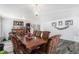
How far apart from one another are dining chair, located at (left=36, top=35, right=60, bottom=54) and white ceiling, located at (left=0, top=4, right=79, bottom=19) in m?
0.37

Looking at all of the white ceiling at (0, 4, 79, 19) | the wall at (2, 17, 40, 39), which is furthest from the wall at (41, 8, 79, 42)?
the wall at (2, 17, 40, 39)

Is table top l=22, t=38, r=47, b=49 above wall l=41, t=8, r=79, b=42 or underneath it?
underneath

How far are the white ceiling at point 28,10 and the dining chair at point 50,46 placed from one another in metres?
0.37

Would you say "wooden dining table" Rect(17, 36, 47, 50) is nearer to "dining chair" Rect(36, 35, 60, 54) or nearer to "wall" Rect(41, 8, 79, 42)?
"dining chair" Rect(36, 35, 60, 54)

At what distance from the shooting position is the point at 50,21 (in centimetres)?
241

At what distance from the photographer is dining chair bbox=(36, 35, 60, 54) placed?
2.41 m

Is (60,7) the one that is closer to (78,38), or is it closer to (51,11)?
(51,11)

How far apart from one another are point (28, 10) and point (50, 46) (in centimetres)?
67

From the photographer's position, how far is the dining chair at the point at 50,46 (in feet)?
7.91

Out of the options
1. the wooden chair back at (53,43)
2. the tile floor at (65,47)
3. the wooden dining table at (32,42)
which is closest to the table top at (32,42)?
the wooden dining table at (32,42)

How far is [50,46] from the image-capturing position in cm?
241

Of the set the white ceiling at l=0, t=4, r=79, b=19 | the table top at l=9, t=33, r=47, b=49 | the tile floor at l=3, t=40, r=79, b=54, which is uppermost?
the white ceiling at l=0, t=4, r=79, b=19

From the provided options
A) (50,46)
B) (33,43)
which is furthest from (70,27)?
(33,43)
